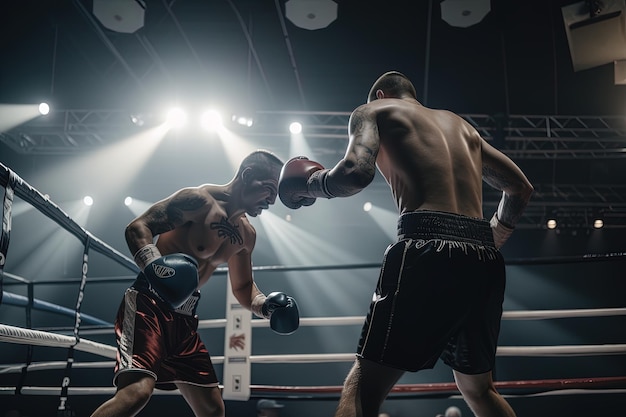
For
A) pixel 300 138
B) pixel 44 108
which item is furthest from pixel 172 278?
pixel 44 108

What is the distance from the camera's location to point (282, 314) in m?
2.29

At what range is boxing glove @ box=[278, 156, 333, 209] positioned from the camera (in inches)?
64.2

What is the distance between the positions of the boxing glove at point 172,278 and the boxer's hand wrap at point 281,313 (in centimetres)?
48

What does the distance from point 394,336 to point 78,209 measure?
804 centimetres

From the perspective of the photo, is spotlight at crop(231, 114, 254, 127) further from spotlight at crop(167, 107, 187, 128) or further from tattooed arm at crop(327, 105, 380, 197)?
tattooed arm at crop(327, 105, 380, 197)

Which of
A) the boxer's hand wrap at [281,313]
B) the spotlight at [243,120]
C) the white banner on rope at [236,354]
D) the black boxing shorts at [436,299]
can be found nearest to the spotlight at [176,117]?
the spotlight at [243,120]

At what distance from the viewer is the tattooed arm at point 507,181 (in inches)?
69.7

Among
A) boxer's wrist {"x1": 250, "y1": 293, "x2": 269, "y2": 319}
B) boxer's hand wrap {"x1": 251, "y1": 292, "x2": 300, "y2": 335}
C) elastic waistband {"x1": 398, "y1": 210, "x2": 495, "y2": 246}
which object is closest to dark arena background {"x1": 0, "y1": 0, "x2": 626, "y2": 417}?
boxer's wrist {"x1": 250, "y1": 293, "x2": 269, "y2": 319}

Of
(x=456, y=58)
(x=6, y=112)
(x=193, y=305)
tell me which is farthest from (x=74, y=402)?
(x=456, y=58)

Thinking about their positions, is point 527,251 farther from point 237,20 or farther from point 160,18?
point 160,18

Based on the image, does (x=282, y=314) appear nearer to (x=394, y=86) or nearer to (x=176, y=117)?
(x=394, y=86)

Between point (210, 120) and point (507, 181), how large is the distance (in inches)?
222

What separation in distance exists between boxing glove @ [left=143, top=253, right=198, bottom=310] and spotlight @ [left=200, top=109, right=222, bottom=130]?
505 centimetres

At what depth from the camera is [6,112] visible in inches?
273
